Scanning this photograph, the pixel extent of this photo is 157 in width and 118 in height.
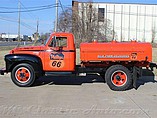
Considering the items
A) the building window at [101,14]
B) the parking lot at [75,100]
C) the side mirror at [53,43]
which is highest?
the building window at [101,14]

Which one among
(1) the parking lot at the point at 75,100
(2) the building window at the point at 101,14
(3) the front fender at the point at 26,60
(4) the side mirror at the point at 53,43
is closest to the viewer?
(1) the parking lot at the point at 75,100

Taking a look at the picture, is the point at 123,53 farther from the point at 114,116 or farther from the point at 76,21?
the point at 76,21

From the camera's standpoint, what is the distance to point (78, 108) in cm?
678

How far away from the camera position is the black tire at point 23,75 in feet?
31.4

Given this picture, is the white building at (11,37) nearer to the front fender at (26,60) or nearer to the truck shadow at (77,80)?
the truck shadow at (77,80)

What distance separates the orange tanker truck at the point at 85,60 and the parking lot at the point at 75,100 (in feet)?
1.51

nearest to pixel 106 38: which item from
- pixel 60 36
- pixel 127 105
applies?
pixel 60 36

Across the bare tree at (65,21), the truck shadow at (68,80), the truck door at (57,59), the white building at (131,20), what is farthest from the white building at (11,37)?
the truck door at (57,59)

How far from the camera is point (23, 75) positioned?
966cm

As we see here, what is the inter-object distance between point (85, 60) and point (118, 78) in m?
1.32

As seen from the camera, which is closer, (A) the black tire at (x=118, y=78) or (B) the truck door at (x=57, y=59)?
(A) the black tire at (x=118, y=78)

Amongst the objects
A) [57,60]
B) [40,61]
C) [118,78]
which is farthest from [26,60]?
[118,78]

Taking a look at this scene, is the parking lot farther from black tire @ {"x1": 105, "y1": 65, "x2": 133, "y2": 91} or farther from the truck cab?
the truck cab

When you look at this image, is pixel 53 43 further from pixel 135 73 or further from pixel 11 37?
pixel 11 37
